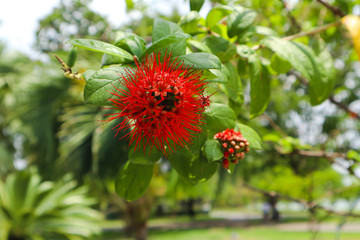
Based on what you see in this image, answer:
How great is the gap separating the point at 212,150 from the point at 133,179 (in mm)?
125

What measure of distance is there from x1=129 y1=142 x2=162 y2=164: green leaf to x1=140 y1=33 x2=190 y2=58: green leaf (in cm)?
12

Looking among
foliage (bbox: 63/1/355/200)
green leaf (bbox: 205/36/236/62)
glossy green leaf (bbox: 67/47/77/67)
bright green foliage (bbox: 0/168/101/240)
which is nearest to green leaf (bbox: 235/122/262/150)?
foliage (bbox: 63/1/355/200)

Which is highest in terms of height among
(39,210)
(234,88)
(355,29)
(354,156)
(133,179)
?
(355,29)

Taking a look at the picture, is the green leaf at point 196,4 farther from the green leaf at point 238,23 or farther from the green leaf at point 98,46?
the green leaf at point 98,46

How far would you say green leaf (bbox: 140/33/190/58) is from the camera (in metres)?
0.35

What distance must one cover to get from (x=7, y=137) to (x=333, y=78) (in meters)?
7.08

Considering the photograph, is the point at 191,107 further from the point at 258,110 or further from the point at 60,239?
the point at 60,239

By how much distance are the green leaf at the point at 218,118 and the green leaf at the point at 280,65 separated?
168 millimetres

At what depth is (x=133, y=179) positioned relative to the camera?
43 cm

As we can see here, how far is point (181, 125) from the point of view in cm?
40

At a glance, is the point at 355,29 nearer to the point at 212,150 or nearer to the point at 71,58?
the point at 212,150

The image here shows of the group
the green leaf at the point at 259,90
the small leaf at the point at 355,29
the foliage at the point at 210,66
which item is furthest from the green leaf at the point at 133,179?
the small leaf at the point at 355,29

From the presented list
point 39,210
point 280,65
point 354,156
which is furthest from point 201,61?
point 39,210

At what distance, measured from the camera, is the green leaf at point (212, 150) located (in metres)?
0.38
